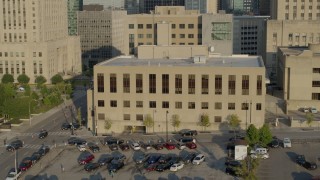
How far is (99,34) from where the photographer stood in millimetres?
190625

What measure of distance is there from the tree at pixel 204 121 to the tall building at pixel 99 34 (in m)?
109

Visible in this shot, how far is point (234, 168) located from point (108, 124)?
1038 inches

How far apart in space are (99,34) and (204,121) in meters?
116

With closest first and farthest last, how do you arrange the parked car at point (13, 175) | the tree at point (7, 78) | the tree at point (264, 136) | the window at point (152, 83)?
the parked car at point (13, 175), the tree at point (264, 136), the window at point (152, 83), the tree at point (7, 78)

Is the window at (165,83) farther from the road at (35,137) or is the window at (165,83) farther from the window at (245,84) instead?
the road at (35,137)

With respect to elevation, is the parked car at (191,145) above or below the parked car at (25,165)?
above

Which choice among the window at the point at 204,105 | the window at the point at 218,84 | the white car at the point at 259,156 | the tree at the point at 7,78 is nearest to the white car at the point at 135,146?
the window at the point at 204,105

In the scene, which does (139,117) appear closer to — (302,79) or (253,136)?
(253,136)

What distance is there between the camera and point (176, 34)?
436ft

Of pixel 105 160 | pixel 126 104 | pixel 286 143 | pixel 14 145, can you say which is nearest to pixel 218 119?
pixel 286 143

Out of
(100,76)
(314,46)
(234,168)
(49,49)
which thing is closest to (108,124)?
(100,76)

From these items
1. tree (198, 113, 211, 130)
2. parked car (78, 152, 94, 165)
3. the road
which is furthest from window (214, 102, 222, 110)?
the road

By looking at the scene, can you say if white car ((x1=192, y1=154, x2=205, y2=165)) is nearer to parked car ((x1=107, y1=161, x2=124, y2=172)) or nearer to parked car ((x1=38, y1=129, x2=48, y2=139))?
parked car ((x1=107, y1=161, x2=124, y2=172))

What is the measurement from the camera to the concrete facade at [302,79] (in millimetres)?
94250
